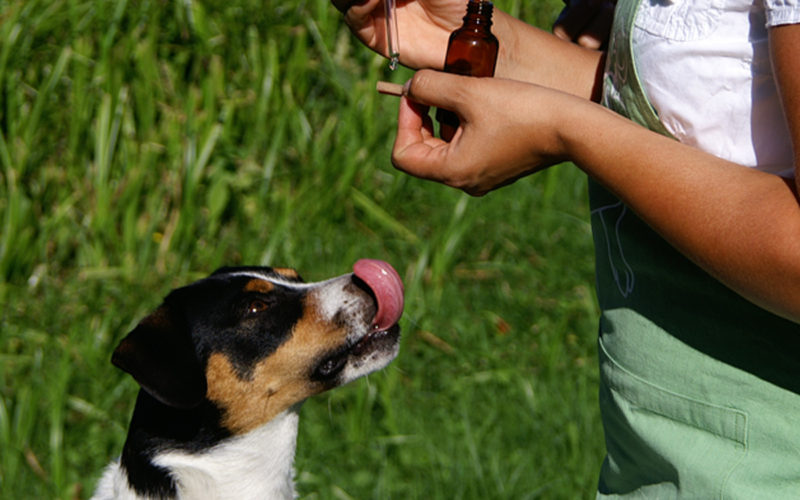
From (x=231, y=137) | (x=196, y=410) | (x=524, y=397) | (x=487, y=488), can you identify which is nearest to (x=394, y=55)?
(x=196, y=410)

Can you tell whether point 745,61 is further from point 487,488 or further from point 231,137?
point 231,137

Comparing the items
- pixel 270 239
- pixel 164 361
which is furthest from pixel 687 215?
pixel 270 239

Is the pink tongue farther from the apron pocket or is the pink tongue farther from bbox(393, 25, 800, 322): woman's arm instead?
the apron pocket

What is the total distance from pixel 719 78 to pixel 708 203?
178 millimetres

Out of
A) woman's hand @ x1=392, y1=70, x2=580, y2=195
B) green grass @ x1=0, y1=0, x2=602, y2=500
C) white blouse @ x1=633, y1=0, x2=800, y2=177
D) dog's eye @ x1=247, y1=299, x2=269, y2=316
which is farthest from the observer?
green grass @ x1=0, y1=0, x2=602, y2=500

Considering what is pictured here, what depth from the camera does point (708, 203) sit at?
1.29 metres

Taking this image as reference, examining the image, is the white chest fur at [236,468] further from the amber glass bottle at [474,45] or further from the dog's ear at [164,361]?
the amber glass bottle at [474,45]

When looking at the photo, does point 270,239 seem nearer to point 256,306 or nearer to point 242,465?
point 256,306

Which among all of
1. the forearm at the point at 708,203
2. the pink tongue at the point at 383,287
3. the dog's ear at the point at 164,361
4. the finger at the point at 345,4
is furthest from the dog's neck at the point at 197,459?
the forearm at the point at 708,203

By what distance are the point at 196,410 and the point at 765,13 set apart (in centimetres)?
162

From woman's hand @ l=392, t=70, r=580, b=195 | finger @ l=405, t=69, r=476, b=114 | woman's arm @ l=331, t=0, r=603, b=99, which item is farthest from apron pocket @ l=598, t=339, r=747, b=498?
woman's arm @ l=331, t=0, r=603, b=99

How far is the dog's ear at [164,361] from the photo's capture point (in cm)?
214

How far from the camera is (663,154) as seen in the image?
1342 mm

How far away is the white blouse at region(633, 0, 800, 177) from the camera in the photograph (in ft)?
4.27
